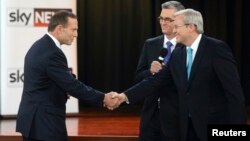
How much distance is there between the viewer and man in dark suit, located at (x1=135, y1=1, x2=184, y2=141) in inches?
156

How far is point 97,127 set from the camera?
18.9ft

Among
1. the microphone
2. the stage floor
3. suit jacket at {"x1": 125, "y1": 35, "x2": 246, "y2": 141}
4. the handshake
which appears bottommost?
the stage floor

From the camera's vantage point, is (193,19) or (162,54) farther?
(162,54)

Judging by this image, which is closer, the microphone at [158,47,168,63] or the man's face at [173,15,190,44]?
the man's face at [173,15,190,44]

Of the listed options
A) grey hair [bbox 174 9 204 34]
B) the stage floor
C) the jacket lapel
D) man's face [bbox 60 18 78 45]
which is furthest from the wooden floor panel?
grey hair [bbox 174 9 204 34]

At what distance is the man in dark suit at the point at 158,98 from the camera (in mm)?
3955

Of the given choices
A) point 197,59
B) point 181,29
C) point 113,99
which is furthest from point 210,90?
point 113,99

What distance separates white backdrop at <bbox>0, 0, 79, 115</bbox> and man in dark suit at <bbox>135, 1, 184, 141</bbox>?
2.08 metres

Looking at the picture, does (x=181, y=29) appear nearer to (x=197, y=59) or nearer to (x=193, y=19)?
(x=193, y=19)

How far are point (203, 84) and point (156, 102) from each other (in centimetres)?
64

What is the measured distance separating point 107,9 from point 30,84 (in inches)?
153

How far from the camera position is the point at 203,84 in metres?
3.61

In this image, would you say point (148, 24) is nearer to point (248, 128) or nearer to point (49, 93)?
point (49, 93)

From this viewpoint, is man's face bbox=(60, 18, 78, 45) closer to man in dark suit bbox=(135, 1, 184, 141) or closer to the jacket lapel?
man in dark suit bbox=(135, 1, 184, 141)
